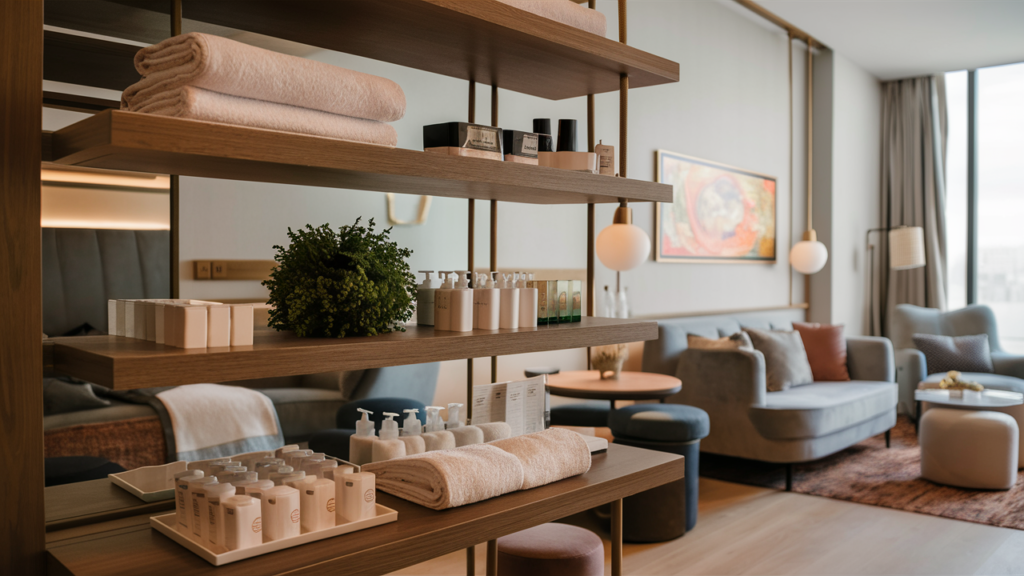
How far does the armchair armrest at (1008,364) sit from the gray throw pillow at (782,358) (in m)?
1.84

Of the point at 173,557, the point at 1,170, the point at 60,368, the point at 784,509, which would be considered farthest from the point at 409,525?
the point at 784,509

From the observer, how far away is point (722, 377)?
434cm

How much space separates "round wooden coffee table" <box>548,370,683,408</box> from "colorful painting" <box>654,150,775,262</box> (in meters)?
1.30

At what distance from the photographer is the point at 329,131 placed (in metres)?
1.21

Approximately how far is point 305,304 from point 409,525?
1.40 ft

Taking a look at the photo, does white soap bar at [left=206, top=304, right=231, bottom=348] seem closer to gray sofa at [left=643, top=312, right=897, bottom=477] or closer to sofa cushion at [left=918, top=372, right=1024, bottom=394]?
gray sofa at [left=643, top=312, right=897, bottom=477]

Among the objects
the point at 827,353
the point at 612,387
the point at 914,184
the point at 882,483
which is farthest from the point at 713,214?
the point at 914,184

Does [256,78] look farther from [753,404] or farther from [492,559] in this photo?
[753,404]

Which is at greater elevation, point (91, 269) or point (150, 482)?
point (91, 269)

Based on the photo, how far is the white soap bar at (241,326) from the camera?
3.82 feet

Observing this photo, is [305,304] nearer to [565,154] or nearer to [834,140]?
[565,154]

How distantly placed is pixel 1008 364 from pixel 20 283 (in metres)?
6.67

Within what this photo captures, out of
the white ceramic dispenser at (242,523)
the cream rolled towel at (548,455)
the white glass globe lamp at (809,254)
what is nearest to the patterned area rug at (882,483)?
the white glass globe lamp at (809,254)

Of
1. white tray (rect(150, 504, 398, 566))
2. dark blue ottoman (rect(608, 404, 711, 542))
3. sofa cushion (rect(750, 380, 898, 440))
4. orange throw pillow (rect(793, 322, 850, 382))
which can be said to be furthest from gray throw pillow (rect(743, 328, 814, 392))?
white tray (rect(150, 504, 398, 566))
